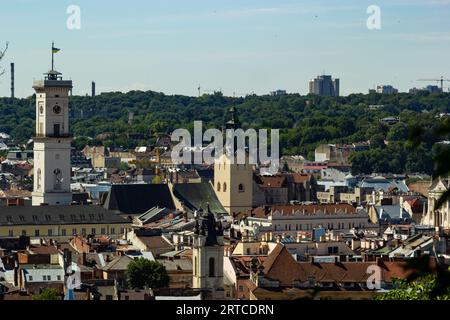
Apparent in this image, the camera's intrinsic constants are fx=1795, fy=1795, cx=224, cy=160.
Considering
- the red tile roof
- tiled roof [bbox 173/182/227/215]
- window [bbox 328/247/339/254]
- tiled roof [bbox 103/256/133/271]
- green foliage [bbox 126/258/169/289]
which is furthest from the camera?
tiled roof [bbox 173/182/227/215]

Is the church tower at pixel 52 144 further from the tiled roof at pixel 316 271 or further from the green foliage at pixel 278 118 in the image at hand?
the green foliage at pixel 278 118

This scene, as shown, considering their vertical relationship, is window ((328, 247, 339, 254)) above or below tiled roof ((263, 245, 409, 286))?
below

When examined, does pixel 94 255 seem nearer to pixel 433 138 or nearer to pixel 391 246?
pixel 391 246

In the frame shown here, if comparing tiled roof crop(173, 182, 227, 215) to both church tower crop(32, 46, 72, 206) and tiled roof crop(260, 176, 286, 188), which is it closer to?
church tower crop(32, 46, 72, 206)

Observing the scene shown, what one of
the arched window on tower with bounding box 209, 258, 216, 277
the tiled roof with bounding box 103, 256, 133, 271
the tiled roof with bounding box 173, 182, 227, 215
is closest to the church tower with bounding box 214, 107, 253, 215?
the tiled roof with bounding box 173, 182, 227, 215

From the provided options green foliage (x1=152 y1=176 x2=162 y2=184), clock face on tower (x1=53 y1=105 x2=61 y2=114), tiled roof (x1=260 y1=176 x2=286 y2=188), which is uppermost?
clock face on tower (x1=53 y1=105 x2=61 y2=114)

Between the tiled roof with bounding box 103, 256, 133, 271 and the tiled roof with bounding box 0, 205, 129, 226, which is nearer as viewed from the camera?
the tiled roof with bounding box 103, 256, 133, 271

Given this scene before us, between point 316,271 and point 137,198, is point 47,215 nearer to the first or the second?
point 137,198

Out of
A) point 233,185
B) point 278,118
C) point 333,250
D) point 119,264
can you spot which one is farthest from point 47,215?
point 278,118
